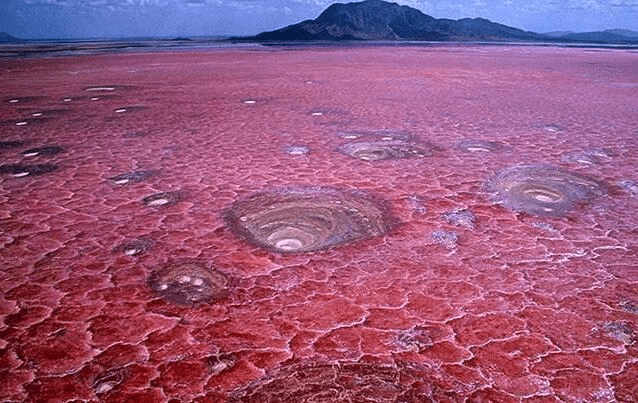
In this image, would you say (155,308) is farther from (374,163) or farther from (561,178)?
(561,178)

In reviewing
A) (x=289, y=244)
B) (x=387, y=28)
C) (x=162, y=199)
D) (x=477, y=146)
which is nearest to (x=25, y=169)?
(x=162, y=199)

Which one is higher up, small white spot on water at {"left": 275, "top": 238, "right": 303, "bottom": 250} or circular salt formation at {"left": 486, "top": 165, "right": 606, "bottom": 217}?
circular salt formation at {"left": 486, "top": 165, "right": 606, "bottom": 217}

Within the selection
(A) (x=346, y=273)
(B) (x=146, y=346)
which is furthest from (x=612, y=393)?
(B) (x=146, y=346)

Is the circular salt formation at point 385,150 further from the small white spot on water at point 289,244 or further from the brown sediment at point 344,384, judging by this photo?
the brown sediment at point 344,384

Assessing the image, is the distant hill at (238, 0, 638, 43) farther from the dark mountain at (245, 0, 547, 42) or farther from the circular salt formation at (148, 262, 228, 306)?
the circular salt formation at (148, 262, 228, 306)

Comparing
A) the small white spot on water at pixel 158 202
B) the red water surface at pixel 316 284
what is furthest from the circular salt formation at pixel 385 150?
the small white spot on water at pixel 158 202

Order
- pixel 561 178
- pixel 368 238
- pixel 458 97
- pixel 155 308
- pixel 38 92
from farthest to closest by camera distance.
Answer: pixel 38 92 → pixel 458 97 → pixel 561 178 → pixel 368 238 → pixel 155 308

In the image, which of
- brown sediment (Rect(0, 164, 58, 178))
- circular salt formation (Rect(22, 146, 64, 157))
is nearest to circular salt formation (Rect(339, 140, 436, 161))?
brown sediment (Rect(0, 164, 58, 178))

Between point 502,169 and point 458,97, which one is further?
point 458,97
